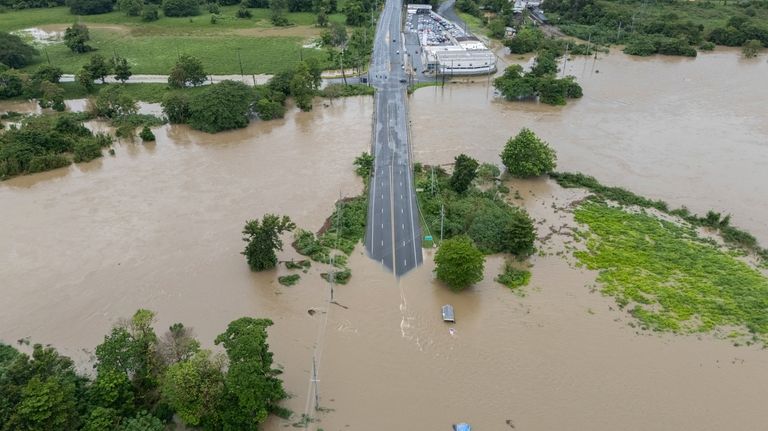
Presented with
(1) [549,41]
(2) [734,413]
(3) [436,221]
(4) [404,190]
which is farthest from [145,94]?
(2) [734,413]

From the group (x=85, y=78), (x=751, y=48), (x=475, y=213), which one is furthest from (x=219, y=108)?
(x=751, y=48)

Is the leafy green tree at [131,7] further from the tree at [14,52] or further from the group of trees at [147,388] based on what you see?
the group of trees at [147,388]

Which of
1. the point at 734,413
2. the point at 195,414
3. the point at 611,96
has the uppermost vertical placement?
the point at 611,96

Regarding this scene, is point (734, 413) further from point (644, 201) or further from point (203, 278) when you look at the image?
point (203, 278)

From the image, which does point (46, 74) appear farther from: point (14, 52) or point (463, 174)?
point (463, 174)

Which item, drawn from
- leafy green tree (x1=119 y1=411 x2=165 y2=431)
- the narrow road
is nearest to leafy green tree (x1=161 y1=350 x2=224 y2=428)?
leafy green tree (x1=119 y1=411 x2=165 y2=431)

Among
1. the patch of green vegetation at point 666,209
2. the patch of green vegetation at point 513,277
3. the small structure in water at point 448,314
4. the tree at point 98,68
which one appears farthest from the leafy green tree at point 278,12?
the small structure in water at point 448,314
